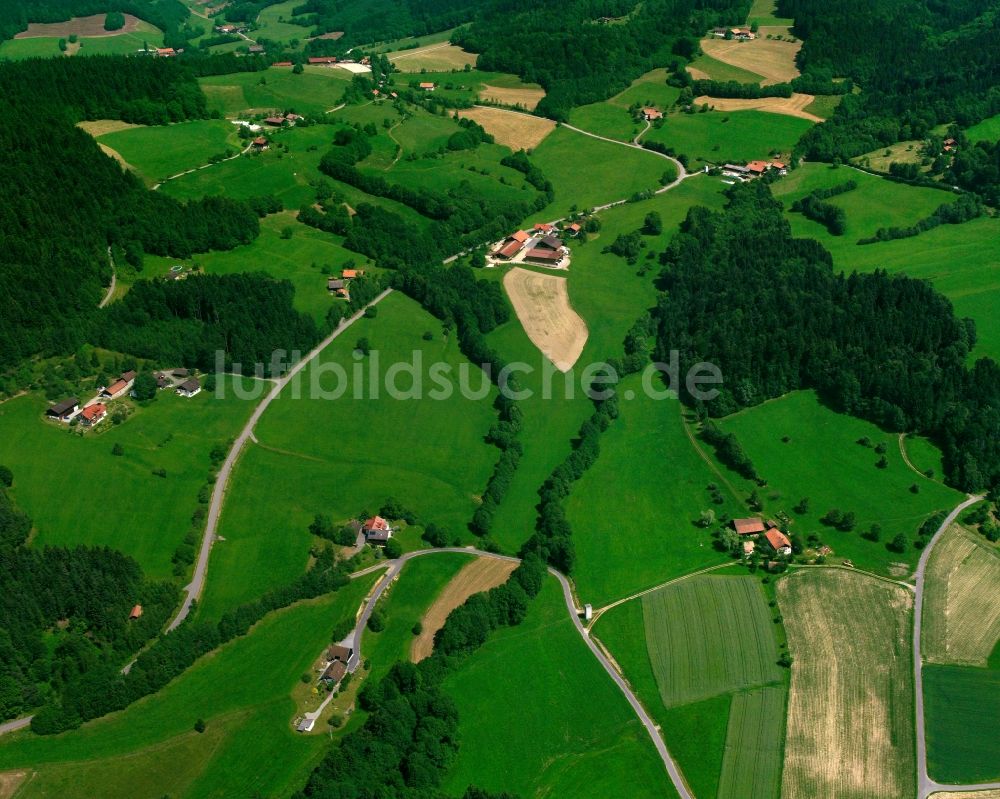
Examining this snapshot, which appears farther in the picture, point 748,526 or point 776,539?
point 748,526

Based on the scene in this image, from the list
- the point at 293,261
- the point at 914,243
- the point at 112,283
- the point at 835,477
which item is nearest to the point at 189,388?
the point at 112,283

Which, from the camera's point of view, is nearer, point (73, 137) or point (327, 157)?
point (73, 137)

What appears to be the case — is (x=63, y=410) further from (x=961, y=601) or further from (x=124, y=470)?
(x=961, y=601)

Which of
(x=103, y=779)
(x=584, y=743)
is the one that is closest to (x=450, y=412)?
(x=584, y=743)

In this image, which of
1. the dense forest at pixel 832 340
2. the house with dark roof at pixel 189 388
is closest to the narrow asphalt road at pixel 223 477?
the house with dark roof at pixel 189 388

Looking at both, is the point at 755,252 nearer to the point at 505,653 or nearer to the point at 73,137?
the point at 505,653

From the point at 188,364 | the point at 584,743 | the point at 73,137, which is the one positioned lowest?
the point at 584,743
